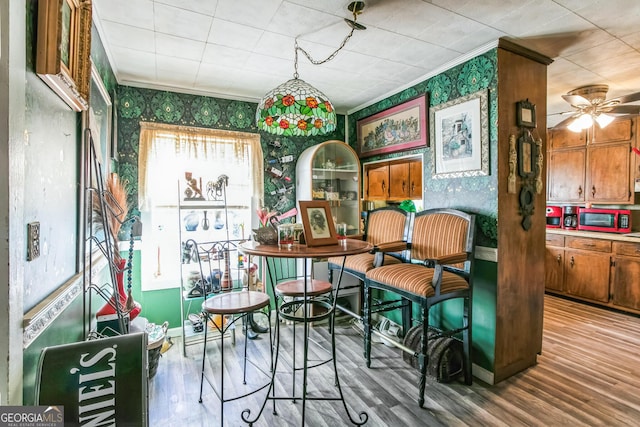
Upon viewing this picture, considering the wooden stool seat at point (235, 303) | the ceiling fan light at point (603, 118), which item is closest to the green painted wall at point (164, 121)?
the wooden stool seat at point (235, 303)

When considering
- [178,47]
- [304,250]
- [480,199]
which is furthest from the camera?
[480,199]

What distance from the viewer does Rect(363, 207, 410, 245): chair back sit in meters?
3.14

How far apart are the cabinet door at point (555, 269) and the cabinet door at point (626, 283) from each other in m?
0.58

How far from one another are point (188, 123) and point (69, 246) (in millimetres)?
2105

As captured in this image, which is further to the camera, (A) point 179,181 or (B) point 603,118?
(A) point 179,181

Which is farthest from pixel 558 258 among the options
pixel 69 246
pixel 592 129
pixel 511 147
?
pixel 69 246

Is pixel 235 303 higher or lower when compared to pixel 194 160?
lower

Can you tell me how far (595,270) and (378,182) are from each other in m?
2.99

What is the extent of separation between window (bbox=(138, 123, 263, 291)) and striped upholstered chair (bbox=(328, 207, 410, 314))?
128 cm

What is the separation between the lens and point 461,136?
277 centimetres

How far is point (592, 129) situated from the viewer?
4336 mm

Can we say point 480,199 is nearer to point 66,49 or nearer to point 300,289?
point 300,289

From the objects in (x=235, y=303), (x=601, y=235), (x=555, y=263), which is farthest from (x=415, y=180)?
(x=555, y=263)

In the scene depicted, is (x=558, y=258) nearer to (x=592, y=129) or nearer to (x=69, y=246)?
(x=592, y=129)
